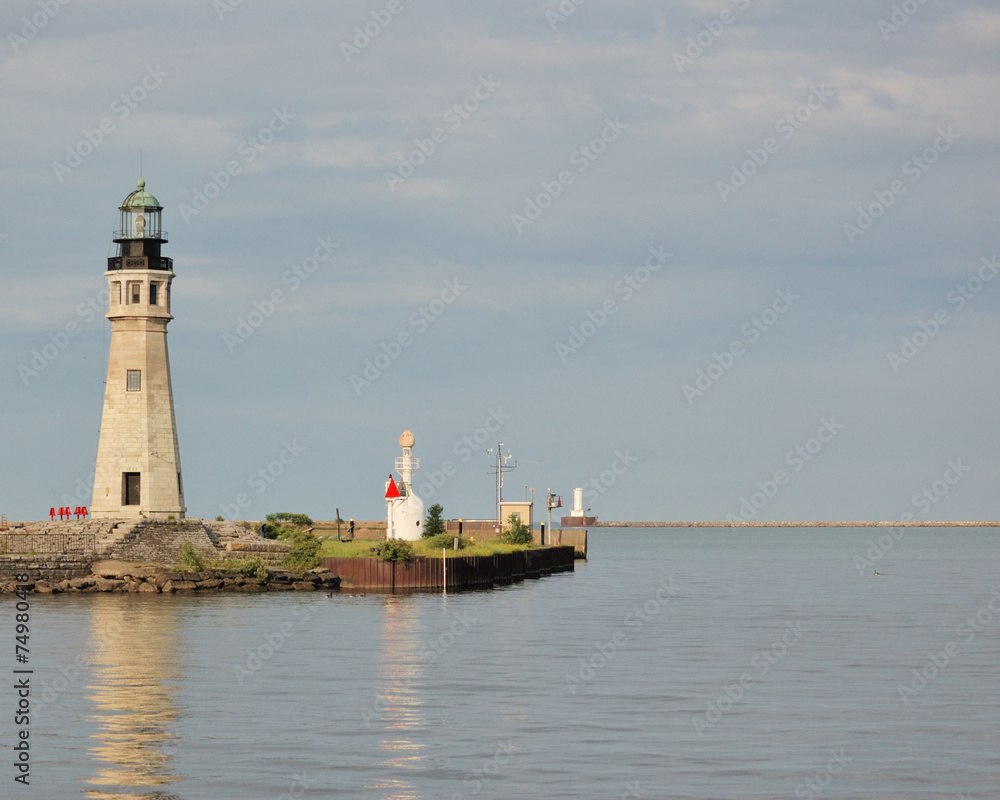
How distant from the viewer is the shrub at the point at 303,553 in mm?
73438

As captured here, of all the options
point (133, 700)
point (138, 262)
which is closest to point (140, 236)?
point (138, 262)

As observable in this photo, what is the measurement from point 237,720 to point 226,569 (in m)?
38.0

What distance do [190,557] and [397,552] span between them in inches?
405

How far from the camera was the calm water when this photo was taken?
2809 cm

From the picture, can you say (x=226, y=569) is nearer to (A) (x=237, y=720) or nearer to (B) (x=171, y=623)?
(B) (x=171, y=623)

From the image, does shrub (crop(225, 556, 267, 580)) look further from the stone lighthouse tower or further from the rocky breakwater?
the stone lighthouse tower

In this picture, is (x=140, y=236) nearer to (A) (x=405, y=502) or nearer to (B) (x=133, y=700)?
(A) (x=405, y=502)

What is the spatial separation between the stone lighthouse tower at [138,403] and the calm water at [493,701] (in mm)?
5610

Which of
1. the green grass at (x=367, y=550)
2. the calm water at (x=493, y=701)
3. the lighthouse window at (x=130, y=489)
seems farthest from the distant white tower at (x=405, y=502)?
the lighthouse window at (x=130, y=489)

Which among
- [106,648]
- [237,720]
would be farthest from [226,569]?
[237,720]

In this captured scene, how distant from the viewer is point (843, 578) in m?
107

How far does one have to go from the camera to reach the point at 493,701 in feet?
124

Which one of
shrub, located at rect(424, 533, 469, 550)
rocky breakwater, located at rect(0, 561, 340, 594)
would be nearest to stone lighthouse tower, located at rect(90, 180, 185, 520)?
rocky breakwater, located at rect(0, 561, 340, 594)

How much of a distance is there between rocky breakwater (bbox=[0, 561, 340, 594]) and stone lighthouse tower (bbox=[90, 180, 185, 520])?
8.92 ft
